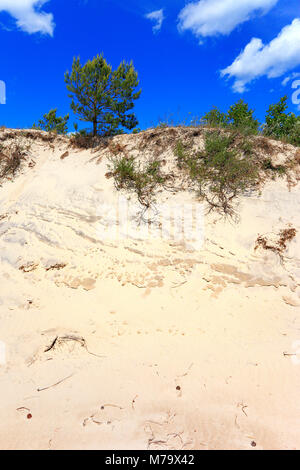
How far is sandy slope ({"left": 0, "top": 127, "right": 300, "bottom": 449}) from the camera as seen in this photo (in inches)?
96.7

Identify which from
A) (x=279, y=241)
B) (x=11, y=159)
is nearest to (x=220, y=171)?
(x=279, y=241)

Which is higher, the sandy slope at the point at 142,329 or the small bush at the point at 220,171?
the small bush at the point at 220,171

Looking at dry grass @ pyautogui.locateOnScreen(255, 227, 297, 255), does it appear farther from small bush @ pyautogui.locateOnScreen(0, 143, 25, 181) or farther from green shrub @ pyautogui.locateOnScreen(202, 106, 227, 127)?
small bush @ pyautogui.locateOnScreen(0, 143, 25, 181)

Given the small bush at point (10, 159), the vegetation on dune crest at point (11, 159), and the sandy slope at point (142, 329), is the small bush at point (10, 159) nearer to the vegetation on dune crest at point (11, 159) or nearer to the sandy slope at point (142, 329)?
the vegetation on dune crest at point (11, 159)

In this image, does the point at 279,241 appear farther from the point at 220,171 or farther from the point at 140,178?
the point at 140,178

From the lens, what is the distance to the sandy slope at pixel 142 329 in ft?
8.06

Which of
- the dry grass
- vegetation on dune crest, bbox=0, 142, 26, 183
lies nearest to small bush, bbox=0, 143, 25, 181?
vegetation on dune crest, bbox=0, 142, 26, 183

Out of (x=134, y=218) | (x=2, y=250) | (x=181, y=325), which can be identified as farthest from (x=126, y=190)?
(x=181, y=325)

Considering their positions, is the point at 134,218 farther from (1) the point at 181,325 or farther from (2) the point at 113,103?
(2) the point at 113,103

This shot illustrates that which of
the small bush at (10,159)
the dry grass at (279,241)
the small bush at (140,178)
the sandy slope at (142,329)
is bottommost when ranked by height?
the sandy slope at (142,329)

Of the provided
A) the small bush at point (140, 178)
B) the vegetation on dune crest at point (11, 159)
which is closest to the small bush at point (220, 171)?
the small bush at point (140, 178)

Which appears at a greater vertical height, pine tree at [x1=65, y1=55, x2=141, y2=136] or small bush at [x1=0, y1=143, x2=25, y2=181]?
pine tree at [x1=65, y1=55, x2=141, y2=136]
